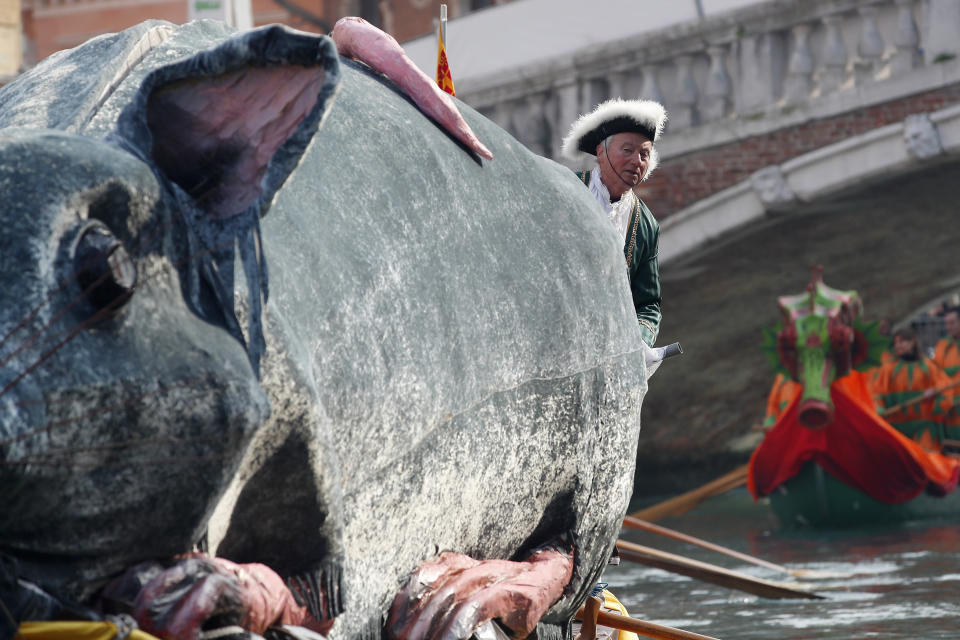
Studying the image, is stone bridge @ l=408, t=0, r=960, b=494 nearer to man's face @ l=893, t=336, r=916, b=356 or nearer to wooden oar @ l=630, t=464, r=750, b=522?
man's face @ l=893, t=336, r=916, b=356

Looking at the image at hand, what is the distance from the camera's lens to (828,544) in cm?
1152

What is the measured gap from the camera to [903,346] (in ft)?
45.6

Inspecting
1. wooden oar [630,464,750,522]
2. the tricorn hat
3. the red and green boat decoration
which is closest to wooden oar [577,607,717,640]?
the tricorn hat

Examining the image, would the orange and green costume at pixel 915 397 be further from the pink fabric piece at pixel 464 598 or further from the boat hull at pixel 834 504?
the pink fabric piece at pixel 464 598

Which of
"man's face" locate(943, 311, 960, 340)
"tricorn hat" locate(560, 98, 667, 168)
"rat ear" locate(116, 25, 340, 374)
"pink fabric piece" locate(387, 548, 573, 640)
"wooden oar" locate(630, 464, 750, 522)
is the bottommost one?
"wooden oar" locate(630, 464, 750, 522)

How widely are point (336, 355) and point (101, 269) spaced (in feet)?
1.78

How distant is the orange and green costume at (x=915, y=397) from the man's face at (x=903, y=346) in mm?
83

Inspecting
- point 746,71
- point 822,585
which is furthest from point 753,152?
point 822,585

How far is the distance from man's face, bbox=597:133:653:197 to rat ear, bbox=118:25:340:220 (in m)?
2.09

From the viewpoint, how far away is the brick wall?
1158 centimetres

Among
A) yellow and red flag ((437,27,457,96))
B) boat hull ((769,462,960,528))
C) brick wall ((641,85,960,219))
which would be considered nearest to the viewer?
yellow and red flag ((437,27,457,96))

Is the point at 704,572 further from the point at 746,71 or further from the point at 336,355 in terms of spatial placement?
the point at 746,71


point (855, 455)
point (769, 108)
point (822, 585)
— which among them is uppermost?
point (769, 108)

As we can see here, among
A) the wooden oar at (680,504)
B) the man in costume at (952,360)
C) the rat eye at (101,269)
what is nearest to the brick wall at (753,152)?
the wooden oar at (680,504)
